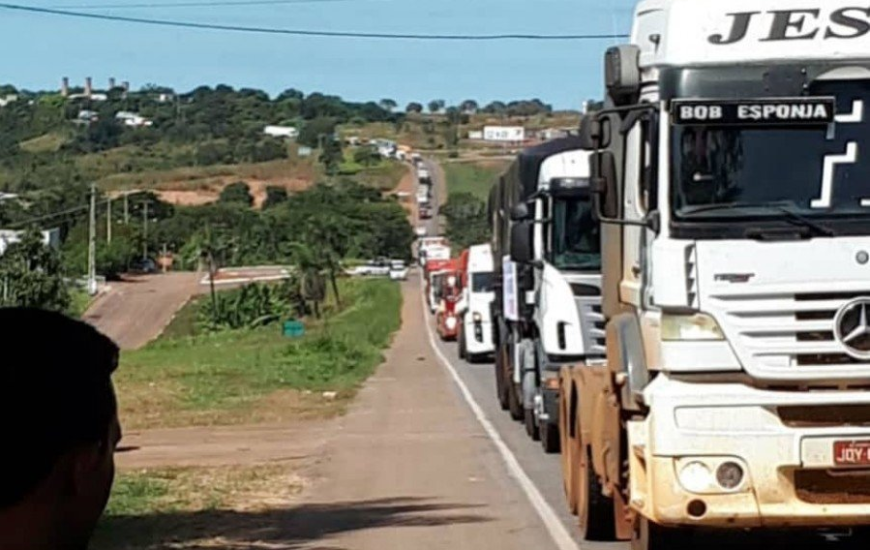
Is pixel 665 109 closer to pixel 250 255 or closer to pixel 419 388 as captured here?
pixel 419 388

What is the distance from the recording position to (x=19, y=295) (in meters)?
57.6

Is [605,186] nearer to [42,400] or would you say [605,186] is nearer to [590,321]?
[590,321]

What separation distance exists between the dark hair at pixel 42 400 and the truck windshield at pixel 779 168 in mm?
7920

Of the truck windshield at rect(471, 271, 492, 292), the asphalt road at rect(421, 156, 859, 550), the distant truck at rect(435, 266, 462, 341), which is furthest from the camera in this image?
the distant truck at rect(435, 266, 462, 341)

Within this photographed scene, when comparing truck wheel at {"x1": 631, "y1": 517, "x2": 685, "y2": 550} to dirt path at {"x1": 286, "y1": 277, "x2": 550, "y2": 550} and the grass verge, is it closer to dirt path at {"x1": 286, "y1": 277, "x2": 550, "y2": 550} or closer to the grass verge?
dirt path at {"x1": 286, "y1": 277, "x2": 550, "y2": 550}

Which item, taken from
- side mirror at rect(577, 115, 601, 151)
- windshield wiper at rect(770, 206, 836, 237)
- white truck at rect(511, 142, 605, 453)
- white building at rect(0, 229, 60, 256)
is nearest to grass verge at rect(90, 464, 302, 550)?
white truck at rect(511, 142, 605, 453)

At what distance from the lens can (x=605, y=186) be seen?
11.3 meters

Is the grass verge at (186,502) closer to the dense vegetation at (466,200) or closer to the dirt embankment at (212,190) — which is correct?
the dense vegetation at (466,200)

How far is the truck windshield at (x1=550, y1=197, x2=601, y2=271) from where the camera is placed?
1987 cm

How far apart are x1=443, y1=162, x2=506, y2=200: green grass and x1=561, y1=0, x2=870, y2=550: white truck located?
139 meters

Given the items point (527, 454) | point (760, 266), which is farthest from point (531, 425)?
point (760, 266)

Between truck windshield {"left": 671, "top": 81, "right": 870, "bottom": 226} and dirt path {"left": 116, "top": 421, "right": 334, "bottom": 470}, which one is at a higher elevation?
truck windshield {"left": 671, "top": 81, "right": 870, "bottom": 226}

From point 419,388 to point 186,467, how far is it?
52.5ft

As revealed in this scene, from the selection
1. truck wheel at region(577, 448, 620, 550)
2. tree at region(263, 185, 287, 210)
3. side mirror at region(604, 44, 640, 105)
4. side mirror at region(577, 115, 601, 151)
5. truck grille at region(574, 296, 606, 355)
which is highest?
side mirror at region(604, 44, 640, 105)
